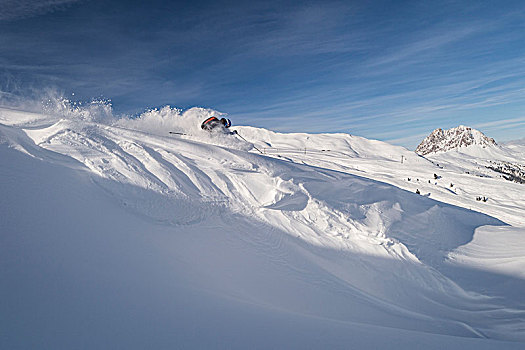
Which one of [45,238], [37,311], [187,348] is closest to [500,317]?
[187,348]

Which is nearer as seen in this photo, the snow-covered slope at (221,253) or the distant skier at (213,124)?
the snow-covered slope at (221,253)

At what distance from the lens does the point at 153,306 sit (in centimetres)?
328

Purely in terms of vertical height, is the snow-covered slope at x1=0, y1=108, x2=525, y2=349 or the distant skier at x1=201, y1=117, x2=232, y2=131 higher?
the distant skier at x1=201, y1=117, x2=232, y2=131

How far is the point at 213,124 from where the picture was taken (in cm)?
1405

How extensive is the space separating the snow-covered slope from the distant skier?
4.61 m

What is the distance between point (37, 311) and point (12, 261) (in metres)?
1.00

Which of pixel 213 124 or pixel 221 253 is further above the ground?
pixel 213 124

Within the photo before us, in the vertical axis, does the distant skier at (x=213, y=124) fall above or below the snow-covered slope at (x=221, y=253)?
above

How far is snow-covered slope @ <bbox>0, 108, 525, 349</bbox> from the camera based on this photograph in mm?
3051

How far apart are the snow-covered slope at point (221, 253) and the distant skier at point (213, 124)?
461 cm

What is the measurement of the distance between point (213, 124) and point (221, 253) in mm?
9447

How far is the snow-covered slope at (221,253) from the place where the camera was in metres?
3.05

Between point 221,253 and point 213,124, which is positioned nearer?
point 221,253

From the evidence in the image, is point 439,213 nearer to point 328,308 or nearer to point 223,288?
point 328,308
